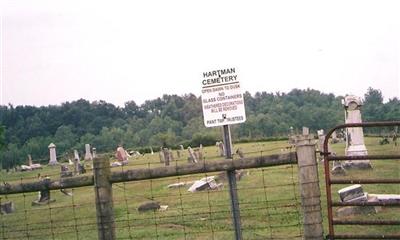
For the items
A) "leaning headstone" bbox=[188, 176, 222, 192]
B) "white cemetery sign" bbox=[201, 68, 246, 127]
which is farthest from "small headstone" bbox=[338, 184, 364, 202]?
"leaning headstone" bbox=[188, 176, 222, 192]

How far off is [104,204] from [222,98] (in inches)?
78.5

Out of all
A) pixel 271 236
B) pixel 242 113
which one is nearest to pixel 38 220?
pixel 271 236

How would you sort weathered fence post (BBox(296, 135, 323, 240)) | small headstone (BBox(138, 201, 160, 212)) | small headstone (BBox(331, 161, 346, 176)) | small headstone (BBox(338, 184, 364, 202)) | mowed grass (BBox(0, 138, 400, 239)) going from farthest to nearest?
small headstone (BBox(331, 161, 346, 176)) → small headstone (BBox(138, 201, 160, 212)) → small headstone (BBox(338, 184, 364, 202)) → mowed grass (BBox(0, 138, 400, 239)) → weathered fence post (BBox(296, 135, 323, 240))

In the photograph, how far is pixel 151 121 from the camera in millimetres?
123125

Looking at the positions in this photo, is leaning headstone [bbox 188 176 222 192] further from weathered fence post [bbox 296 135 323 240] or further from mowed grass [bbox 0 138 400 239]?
weathered fence post [bbox 296 135 323 240]

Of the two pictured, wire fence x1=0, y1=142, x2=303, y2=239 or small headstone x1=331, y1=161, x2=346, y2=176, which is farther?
small headstone x1=331, y1=161, x2=346, y2=176

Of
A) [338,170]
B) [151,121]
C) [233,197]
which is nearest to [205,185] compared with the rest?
[338,170]

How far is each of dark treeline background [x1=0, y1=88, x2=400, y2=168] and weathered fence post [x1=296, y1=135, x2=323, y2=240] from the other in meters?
54.9

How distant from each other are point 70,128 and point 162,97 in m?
46.2

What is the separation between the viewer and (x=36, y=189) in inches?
281

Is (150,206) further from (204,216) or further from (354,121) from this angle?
(354,121)

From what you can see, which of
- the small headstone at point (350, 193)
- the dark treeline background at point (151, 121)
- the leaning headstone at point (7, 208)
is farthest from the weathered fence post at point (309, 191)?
the dark treeline background at point (151, 121)

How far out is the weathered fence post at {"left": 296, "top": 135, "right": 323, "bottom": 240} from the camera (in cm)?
645

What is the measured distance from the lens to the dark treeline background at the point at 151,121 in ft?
275
